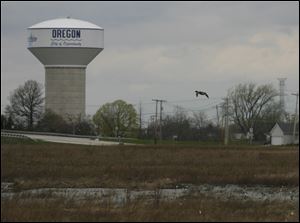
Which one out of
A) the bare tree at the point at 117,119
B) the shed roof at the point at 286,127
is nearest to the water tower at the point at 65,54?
the bare tree at the point at 117,119

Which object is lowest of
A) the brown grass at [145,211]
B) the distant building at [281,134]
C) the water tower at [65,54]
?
Result: the brown grass at [145,211]

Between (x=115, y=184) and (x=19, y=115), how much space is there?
70.3 m

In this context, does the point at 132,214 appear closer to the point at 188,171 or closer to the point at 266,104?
the point at 188,171

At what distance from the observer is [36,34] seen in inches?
4158

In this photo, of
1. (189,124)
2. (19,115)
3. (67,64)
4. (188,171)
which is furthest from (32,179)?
(67,64)

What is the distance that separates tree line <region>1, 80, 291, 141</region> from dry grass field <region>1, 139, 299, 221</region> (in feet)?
139

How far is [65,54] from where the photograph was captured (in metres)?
109

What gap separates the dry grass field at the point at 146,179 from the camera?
16125mm

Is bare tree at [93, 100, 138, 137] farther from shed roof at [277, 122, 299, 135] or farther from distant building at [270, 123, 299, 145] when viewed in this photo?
shed roof at [277, 122, 299, 135]

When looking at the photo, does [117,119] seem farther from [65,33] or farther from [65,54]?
[65,33]

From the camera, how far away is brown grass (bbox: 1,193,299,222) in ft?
50.5

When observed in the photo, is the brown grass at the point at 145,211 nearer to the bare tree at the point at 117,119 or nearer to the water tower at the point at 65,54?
the water tower at the point at 65,54

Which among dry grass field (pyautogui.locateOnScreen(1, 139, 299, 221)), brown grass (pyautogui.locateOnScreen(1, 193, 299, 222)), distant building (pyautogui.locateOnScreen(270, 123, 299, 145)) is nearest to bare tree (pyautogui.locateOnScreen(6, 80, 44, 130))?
distant building (pyautogui.locateOnScreen(270, 123, 299, 145))

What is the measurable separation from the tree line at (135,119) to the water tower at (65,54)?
12.6 ft
